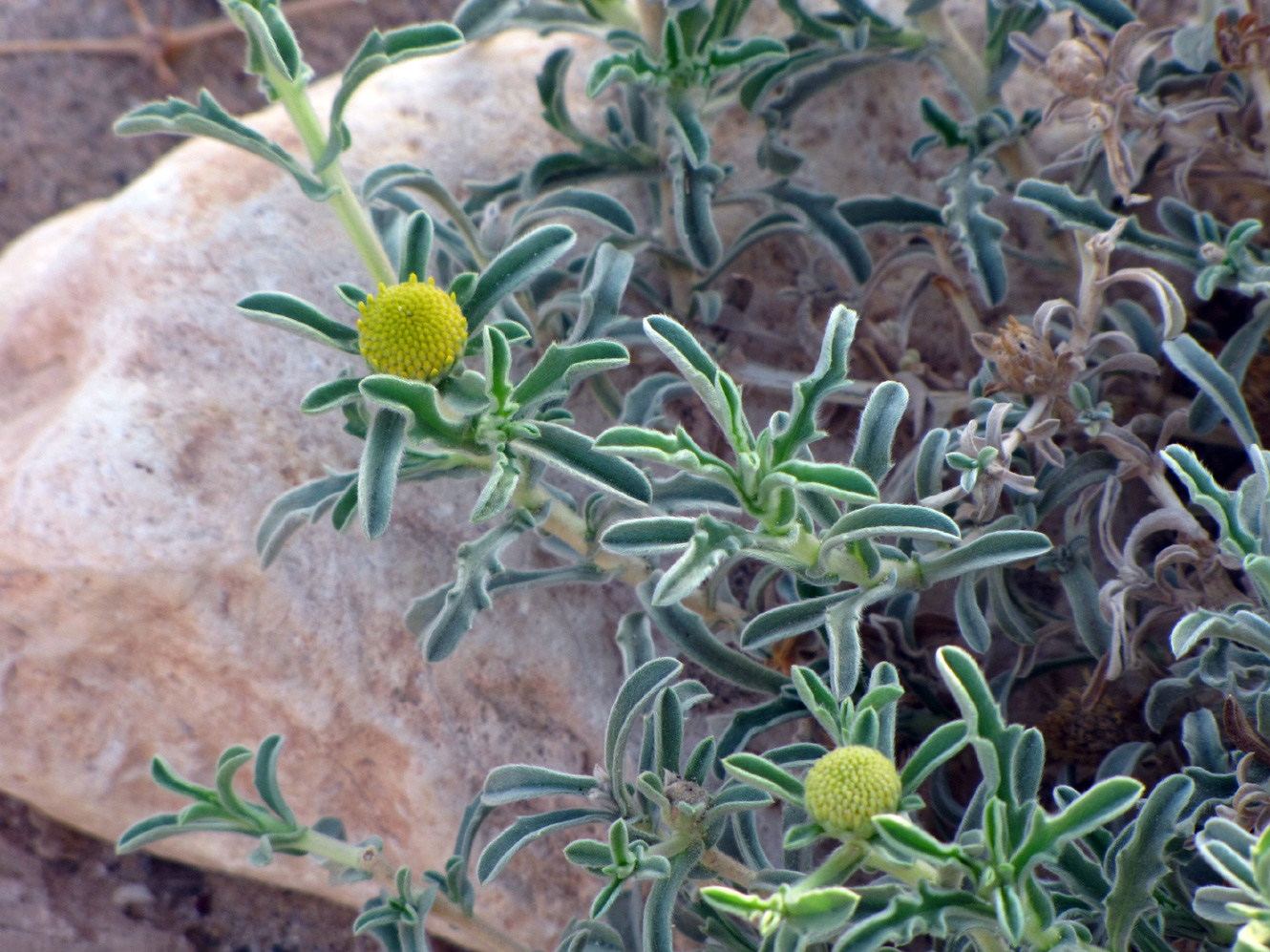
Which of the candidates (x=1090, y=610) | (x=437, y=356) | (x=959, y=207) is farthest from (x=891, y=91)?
(x=437, y=356)

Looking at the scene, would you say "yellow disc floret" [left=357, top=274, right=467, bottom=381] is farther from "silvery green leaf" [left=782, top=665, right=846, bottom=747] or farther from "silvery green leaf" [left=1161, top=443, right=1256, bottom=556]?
"silvery green leaf" [left=1161, top=443, right=1256, bottom=556]

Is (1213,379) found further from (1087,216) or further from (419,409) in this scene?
(419,409)

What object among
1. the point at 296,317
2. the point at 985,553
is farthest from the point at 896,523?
the point at 296,317

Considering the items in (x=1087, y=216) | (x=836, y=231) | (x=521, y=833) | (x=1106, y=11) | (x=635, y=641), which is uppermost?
(x=1106, y=11)

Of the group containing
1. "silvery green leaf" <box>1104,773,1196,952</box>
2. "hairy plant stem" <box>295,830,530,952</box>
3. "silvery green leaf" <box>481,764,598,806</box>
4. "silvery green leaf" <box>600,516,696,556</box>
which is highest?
"silvery green leaf" <box>600,516,696,556</box>

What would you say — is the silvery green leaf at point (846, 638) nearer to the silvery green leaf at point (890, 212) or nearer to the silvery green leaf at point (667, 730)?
the silvery green leaf at point (667, 730)

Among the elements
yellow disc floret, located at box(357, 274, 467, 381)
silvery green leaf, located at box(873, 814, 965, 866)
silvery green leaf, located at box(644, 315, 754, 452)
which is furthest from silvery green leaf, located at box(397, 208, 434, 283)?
silvery green leaf, located at box(873, 814, 965, 866)

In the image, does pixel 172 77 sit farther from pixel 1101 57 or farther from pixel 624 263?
pixel 1101 57
